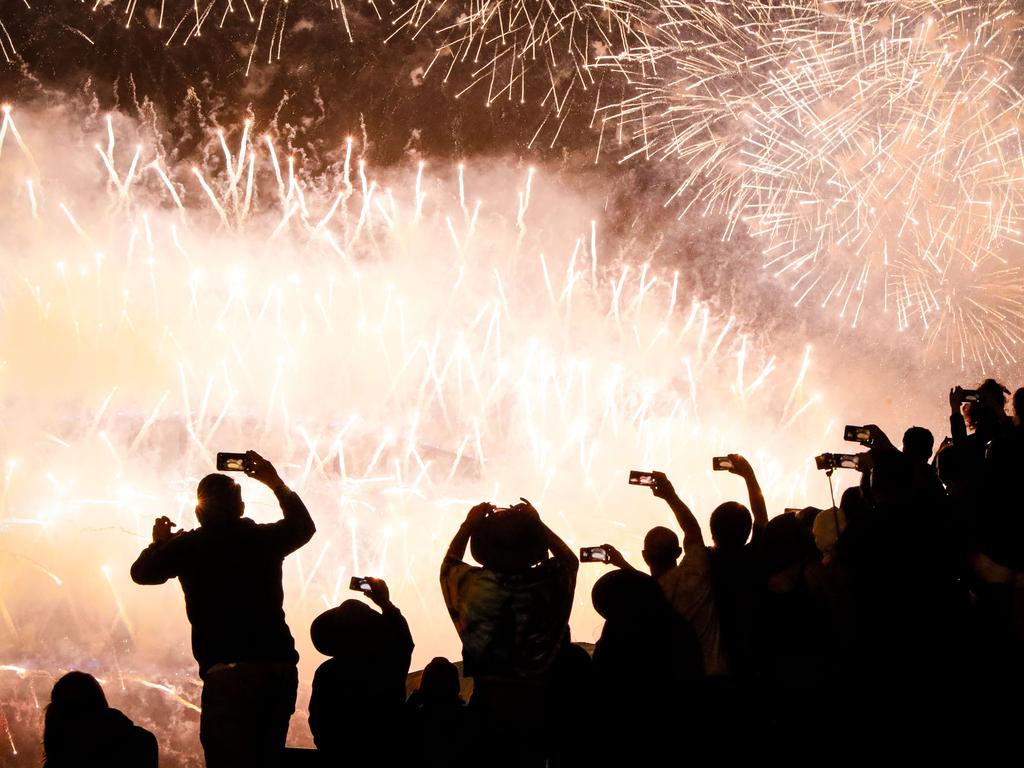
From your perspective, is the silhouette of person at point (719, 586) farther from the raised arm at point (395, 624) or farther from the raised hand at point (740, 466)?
the raised arm at point (395, 624)

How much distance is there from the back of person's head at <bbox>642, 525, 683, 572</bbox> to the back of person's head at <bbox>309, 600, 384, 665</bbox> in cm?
122

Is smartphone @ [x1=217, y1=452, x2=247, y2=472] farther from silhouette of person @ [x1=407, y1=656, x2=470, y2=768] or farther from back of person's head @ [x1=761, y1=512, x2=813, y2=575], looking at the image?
back of person's head @ [x1=761, y1=512, x2=813, y2=575]

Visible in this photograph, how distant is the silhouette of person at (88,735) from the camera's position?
2176 millimetres

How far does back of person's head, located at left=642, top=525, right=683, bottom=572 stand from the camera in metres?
3.30

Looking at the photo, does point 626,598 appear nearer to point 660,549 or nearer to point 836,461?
point 660,549

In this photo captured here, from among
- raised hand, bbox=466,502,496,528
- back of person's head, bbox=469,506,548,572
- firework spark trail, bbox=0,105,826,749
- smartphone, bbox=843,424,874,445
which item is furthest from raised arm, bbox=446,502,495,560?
firework spark trail, bbox=0,105,826,749

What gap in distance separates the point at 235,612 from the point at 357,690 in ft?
2.20

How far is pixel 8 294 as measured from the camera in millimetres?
13555

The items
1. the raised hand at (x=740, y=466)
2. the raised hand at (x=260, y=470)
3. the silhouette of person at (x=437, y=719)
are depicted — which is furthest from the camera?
the raised hand at (x=740, y=466)

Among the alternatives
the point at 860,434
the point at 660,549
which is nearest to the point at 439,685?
the point at 660,549

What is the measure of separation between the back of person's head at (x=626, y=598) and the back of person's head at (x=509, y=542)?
28 cm

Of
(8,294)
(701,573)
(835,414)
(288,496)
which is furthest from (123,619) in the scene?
(835,414)

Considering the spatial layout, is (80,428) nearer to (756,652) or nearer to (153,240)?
(153,240)

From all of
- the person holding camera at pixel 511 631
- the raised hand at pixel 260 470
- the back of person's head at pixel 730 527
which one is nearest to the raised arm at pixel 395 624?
the person holding camera at pixel 511 631
